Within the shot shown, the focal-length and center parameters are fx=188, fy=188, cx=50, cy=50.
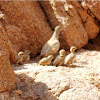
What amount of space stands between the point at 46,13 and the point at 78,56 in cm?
226

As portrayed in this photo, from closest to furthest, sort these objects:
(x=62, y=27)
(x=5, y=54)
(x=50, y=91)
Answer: (x=5, y=54) < (x=50, y=91) < (x=62, y=27)

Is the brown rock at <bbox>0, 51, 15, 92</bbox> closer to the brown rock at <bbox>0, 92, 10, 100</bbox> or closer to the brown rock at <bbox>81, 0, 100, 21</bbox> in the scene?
the brown rock at <bbox>0, 92, 10, 100</bbox>

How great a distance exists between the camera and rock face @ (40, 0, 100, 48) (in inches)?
283

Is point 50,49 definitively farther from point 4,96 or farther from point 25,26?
point 4,96

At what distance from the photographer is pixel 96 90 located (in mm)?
3986

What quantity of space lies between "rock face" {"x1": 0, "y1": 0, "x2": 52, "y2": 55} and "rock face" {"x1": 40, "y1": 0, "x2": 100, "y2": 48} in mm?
550

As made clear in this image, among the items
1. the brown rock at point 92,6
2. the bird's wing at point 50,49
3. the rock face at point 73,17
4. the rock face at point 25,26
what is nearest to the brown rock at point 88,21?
the rock face at point 73,17

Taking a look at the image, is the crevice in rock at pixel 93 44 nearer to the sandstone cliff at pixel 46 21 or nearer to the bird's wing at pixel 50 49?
the sandstone cliff at pixel 46 21

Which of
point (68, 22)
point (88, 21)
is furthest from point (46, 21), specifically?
point (88, 21)

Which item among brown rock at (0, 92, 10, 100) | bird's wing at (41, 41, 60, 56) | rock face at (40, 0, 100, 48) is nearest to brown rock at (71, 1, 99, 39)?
rock face at (40, 0, 100, 48)

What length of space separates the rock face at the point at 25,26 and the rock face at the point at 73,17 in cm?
55

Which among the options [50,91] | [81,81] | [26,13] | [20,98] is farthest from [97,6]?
[20,98]

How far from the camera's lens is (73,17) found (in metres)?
7.28

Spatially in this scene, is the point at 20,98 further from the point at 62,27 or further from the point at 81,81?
the point at 62,27
